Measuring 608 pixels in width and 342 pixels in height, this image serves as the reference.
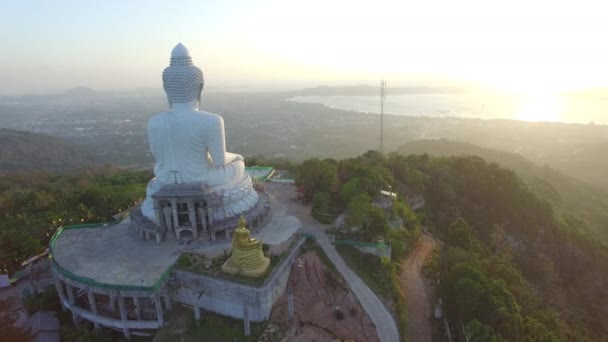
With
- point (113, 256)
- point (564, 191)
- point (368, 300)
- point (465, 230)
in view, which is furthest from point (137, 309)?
point (564, 191)

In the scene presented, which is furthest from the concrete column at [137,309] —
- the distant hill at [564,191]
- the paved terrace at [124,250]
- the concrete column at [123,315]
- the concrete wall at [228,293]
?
the distant hill at [564,191]

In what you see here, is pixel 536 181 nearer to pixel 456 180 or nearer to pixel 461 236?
pixel 456 180

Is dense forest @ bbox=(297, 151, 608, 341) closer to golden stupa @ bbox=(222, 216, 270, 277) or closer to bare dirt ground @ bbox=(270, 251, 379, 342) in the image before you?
bare dirt ground @ bbox=(270, 251, 379, 342)

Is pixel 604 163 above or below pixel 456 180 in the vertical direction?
below

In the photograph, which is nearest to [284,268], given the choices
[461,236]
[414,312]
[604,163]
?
[414,312]

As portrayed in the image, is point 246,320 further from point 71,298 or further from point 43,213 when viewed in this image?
point 43,213

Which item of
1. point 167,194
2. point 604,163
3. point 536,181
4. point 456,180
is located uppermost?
point 167,194

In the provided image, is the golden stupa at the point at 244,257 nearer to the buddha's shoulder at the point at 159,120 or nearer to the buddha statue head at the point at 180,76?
the buddha's shoulder at the point at 159,120
